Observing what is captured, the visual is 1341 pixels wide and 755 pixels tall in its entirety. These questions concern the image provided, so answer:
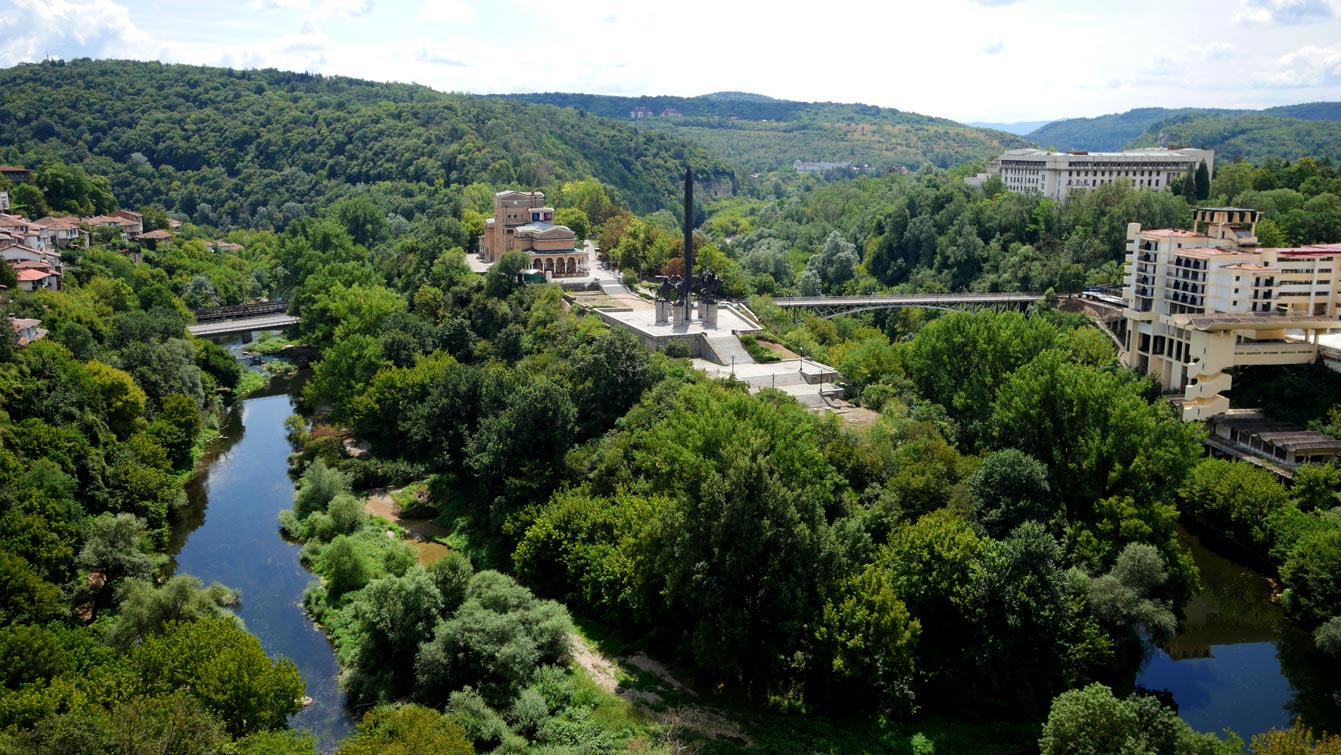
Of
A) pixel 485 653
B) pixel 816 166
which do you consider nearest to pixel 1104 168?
pixel 485 653

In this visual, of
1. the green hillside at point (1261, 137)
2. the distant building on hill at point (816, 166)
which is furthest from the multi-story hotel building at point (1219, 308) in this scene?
the distant building on hill at point (816, 166)

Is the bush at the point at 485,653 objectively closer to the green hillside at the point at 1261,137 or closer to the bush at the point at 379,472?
the bush at the point at 379,472

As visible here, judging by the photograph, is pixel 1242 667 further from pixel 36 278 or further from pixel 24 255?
pixel 24 255

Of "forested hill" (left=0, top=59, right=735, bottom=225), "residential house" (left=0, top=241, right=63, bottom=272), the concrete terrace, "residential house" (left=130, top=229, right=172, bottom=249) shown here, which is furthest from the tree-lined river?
"forested hill" (left=0, top=59, right=735, bottom=225)

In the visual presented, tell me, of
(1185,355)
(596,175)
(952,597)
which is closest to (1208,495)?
(1185,355)

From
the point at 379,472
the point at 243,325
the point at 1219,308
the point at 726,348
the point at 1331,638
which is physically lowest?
the point at 1331,638

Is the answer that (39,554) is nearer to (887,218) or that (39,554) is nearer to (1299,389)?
(1299,389)

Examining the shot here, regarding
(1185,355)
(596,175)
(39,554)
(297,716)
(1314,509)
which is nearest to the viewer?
(297,716)
